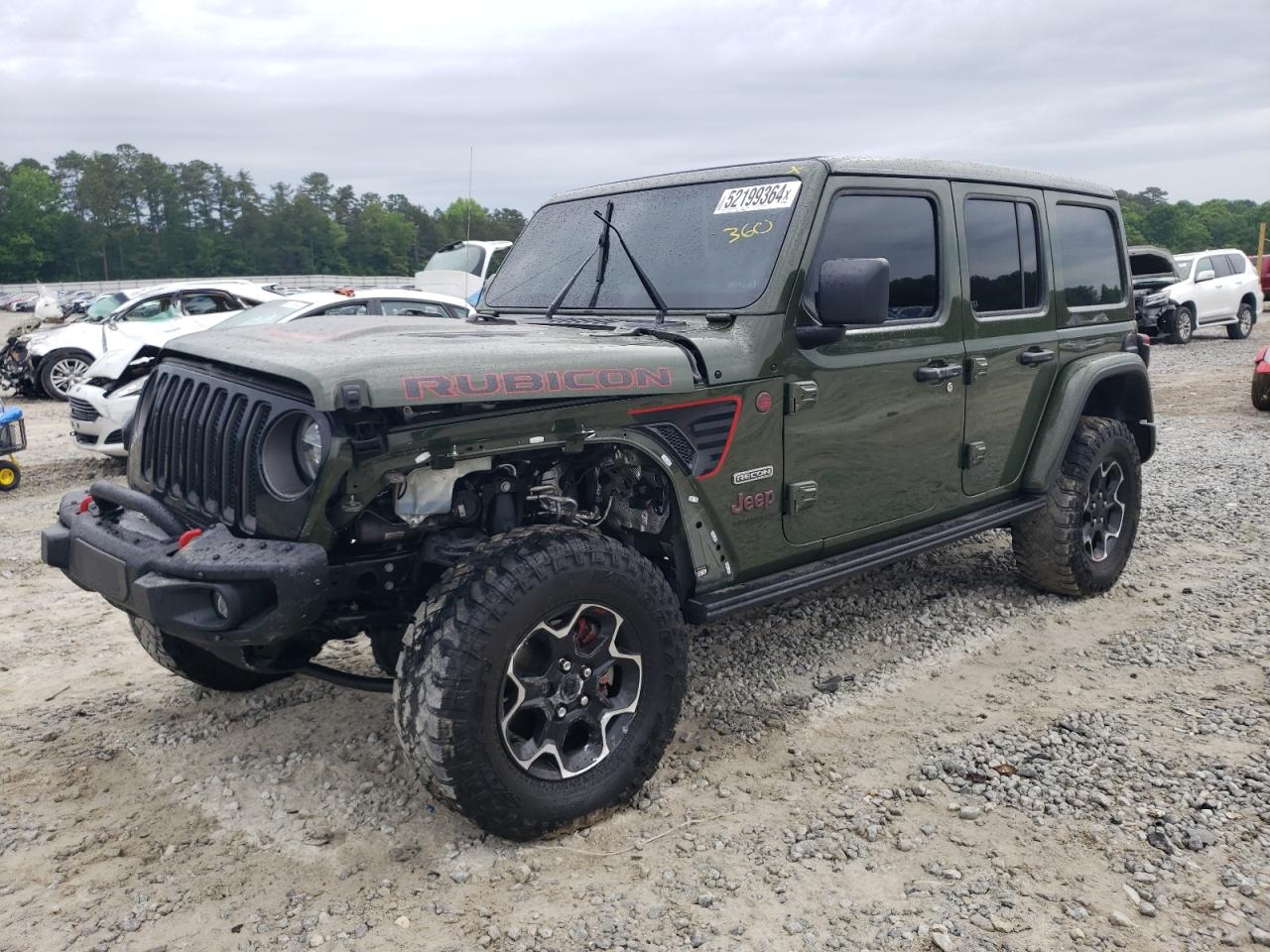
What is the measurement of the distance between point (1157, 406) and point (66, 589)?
11.9m

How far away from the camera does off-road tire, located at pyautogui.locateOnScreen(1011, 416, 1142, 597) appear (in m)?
5.14

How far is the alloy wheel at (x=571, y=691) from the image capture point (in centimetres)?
311

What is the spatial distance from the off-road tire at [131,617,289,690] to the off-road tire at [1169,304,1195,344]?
19.6 m

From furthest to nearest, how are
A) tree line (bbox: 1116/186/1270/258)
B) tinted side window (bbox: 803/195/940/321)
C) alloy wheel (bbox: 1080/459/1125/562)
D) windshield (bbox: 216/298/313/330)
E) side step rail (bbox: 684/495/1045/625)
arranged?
tree line (bbox: 1116/186/1270/258)
windshield (bbox: 216/298/313/330)
alloy wheel (bbox: 1080/459/1125/562)
tinted side window (bbox: 803/195/940/321)
side step rail (bbox: 684/495/1045/625)

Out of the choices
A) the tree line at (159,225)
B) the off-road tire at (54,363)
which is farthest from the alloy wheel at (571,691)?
the tree line at (159,225)

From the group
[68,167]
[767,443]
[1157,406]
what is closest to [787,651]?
[767,443]

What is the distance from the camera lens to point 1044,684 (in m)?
4.34

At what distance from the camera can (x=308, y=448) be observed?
3.01 meters

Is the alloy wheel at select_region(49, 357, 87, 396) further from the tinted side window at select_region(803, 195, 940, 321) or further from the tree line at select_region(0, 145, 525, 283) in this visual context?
the tree line at select_region(0, 145, 525, 283)

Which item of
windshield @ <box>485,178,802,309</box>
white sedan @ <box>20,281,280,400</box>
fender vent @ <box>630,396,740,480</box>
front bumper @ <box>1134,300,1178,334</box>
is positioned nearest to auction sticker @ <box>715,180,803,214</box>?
windshield @ <box>485,178,802,309</box>

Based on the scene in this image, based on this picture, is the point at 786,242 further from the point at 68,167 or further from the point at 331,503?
the point at 68,167

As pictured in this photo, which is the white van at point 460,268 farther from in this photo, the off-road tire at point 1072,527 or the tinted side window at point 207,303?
the off-road tire at point 1072,527

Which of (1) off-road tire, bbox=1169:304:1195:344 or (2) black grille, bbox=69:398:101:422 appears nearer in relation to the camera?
(2) black grille, bbox=69:398:101:422

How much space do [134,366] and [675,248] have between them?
5933 mm
